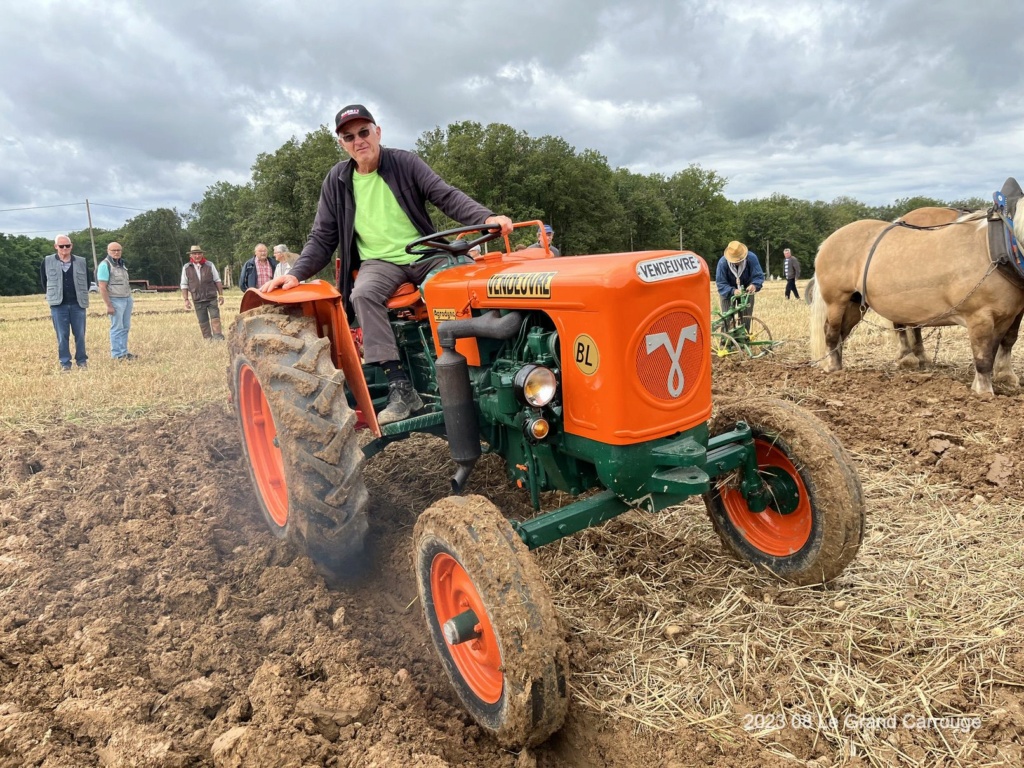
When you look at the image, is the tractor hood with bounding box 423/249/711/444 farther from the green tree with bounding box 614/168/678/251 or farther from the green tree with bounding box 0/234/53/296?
the green tree with bounding box 0/234/53/296

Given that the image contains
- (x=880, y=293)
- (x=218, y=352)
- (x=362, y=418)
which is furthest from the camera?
(x=218, y=352)

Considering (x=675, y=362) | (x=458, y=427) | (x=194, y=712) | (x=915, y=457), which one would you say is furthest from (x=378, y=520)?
(x=915, y=457)

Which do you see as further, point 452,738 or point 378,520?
point 378,520

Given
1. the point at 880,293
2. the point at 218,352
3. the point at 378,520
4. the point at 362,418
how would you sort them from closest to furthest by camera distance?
the point at 362,418, the point at 378,520, the point at 880,293, the point at 218,352

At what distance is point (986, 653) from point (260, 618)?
284cm

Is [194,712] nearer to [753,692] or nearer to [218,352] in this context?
[753,692]

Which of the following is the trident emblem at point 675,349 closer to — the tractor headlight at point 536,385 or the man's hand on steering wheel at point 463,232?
the tractor headlight at point 536,385

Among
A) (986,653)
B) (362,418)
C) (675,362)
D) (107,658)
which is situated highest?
(675,362)

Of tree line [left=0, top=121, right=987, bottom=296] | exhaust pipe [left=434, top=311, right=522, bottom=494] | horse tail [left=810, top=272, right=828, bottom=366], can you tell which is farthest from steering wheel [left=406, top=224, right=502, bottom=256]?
tree line [left=0, top=121, right=987, bottom=296]

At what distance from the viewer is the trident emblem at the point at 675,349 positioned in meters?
2.32

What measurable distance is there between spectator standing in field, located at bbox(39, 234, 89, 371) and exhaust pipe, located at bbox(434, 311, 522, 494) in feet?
26.0

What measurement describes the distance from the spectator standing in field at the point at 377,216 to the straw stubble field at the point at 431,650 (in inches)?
45.7

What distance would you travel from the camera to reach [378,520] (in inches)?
148

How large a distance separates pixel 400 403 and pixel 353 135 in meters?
1.46
